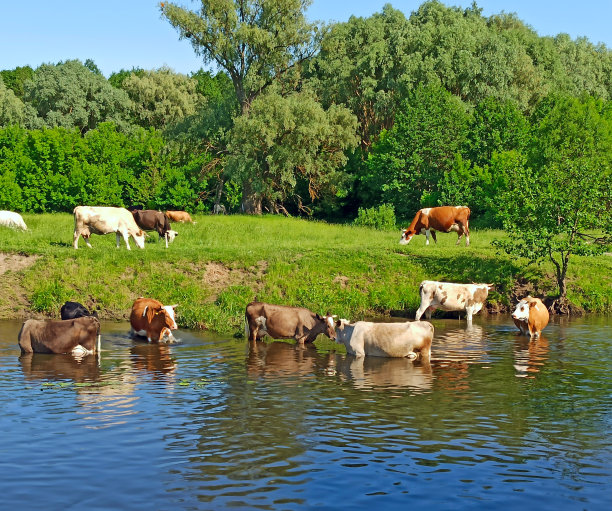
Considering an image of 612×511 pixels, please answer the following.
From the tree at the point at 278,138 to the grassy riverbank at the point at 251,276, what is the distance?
21013 millimetres

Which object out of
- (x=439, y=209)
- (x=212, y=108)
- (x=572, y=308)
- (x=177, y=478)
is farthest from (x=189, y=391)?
(x=212, y=108)

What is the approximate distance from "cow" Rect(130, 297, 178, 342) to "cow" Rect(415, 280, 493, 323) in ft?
29.8

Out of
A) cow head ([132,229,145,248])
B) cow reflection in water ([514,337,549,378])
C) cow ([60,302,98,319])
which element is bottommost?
cow reflection in water ([514,337,549,378])

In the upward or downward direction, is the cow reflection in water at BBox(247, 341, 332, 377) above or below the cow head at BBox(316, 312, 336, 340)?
below

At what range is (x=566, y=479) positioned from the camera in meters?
10.5

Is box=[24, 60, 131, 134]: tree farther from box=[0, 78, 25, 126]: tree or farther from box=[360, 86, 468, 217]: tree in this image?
box=[360, 86, 468, 217]: tree

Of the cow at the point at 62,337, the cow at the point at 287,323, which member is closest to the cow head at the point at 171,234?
the cow at the point at 287,323

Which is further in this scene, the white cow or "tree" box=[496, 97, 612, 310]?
the white cow

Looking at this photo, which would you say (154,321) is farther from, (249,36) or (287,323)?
(249,36)

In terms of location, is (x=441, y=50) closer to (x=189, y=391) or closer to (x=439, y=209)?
(x=439, y=209)

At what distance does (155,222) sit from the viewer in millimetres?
37812

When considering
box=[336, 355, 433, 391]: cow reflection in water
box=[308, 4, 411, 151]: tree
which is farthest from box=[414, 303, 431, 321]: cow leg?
box=[308, 4, 411, 151]: tree

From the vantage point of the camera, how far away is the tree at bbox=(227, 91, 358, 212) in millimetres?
55094

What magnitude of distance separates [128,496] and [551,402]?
8.68 meters
